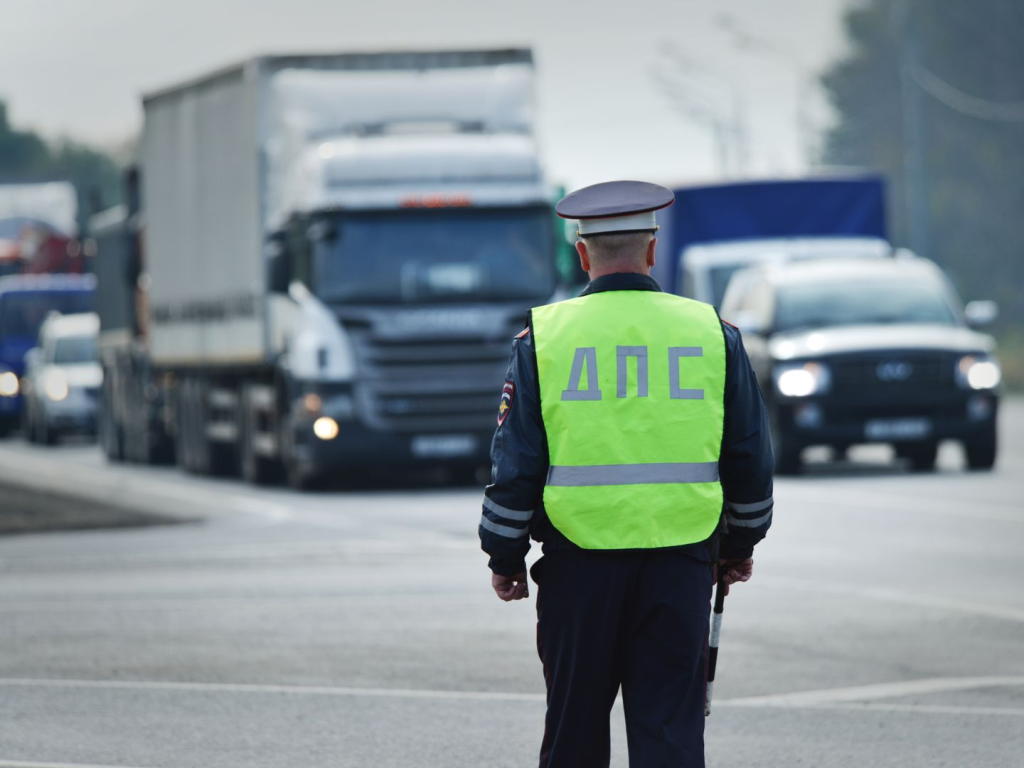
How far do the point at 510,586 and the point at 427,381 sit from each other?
1591 centimetres

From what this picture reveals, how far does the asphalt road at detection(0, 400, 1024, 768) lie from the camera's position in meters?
8.09

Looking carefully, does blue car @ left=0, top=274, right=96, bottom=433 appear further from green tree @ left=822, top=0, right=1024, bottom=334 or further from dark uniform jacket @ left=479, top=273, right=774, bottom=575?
dark uniform jacket @ left=479, top=273, right=774, bottom=575

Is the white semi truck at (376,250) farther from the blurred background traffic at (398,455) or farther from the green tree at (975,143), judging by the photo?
the green tree at (975,143)

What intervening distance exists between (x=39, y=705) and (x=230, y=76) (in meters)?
15.4

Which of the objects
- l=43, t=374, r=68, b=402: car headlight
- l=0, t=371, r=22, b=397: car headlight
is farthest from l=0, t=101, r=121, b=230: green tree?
l=43, t=374, r=68, b=402: car headlight

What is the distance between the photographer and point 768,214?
92.7 feet

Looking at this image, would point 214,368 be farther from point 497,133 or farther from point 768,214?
point 768,214

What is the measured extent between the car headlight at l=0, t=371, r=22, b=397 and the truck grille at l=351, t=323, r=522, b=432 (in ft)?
73.4

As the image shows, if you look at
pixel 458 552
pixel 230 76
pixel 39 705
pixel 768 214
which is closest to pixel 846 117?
pixel 768 214

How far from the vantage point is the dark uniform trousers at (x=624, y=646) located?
5.30 m

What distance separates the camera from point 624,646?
17.6ft

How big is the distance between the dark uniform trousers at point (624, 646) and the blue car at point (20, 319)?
37872 mm

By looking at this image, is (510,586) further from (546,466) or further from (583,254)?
(583,254)

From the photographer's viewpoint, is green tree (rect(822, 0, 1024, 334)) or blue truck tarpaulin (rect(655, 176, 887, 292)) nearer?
blue truck tarpaulin (rect(655, 176, 887, 292))
